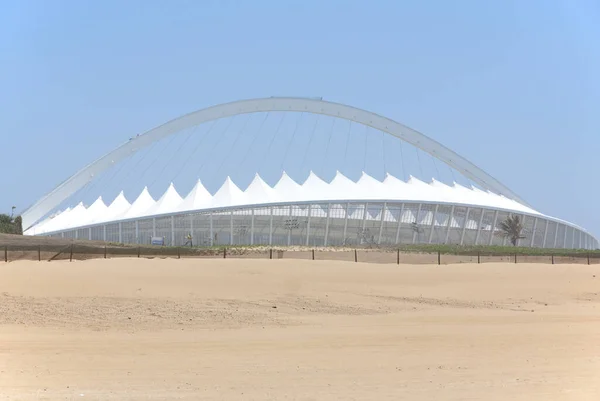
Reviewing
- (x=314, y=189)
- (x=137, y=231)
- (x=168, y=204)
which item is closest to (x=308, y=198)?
(x=314, y=189)

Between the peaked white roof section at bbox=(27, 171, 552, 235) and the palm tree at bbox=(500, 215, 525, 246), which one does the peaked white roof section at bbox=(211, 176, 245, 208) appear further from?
the palm tree at bbox=(500, 215, 525, 246)

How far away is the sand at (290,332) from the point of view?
7.51 metres

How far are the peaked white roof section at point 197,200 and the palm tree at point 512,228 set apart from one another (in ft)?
95.7

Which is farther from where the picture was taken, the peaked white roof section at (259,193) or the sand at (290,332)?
the peaked white roof section at (259,193)

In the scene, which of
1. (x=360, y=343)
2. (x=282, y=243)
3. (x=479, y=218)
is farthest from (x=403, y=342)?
(x=479, y=218)

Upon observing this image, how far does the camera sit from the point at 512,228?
5575 cm

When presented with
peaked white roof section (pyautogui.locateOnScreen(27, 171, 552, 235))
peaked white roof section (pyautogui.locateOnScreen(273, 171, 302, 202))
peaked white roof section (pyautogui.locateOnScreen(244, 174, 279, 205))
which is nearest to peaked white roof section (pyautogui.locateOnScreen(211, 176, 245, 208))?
peaked white roof section (pyautogui.locateOnScreen(27, 171, 552, 235))

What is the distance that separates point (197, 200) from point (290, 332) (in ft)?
148

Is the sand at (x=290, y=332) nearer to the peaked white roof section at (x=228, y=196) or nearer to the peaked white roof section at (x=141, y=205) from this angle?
the peaked white roof section at (x=228, y=196)

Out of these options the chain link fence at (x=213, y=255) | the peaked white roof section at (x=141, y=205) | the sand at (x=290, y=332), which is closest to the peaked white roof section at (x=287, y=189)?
the peaked white roof section at (x=141, y=205)

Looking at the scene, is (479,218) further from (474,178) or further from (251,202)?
(251,202)

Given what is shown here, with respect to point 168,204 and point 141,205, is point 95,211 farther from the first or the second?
point 168,204

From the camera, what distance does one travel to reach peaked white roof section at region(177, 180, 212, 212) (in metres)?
52.8

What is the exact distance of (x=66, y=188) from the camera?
64.3 meters
